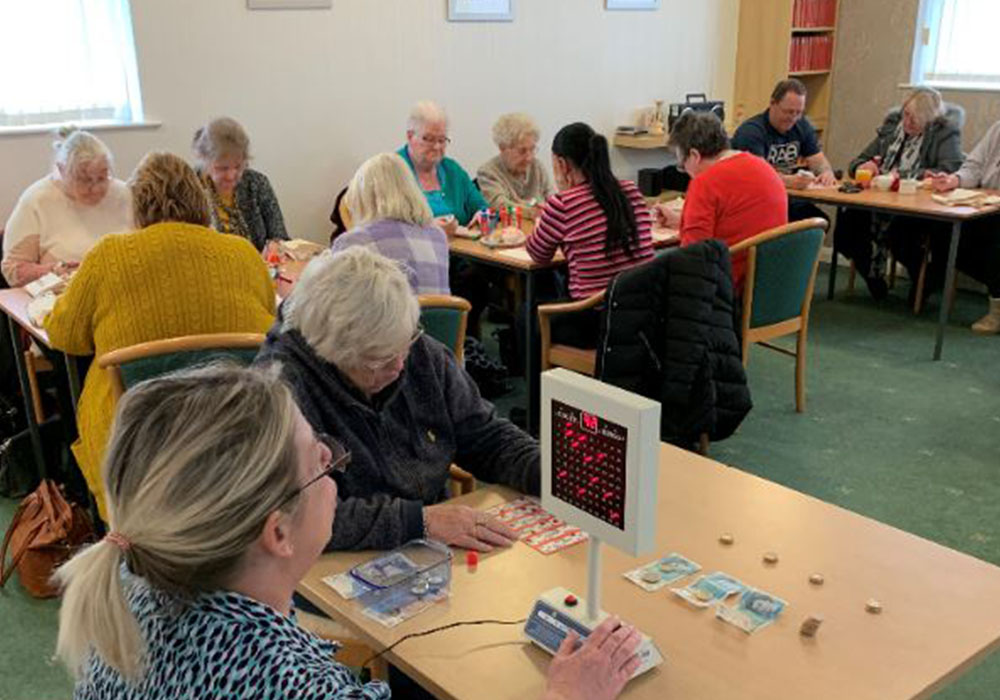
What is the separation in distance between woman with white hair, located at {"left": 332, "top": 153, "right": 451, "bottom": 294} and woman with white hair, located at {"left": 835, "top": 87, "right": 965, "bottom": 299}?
11.1ft

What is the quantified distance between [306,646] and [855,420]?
132 inches

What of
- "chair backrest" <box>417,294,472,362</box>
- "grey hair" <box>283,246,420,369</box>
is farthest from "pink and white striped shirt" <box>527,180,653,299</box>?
"grey hair" <box>283,246,420,369</box>

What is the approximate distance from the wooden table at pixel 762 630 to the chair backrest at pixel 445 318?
3.26 feet

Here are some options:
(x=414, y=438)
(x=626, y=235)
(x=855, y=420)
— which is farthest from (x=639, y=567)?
(x=855, y=420)

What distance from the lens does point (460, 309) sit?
2588 millimetres

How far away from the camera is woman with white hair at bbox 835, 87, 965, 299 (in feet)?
17.5

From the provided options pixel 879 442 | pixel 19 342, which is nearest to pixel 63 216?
pixel 19 342

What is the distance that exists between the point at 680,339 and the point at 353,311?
1518 millimetres

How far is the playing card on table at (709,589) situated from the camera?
1430mm

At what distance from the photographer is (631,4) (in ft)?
19.8

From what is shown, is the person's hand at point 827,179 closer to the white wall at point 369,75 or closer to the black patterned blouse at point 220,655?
the white wall at point 369,75

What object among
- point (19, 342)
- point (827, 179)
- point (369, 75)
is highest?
point (369, 75)

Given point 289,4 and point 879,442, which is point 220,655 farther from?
point 289,4

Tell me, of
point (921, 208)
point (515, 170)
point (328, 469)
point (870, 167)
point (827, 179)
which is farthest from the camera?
point (870, 167)
